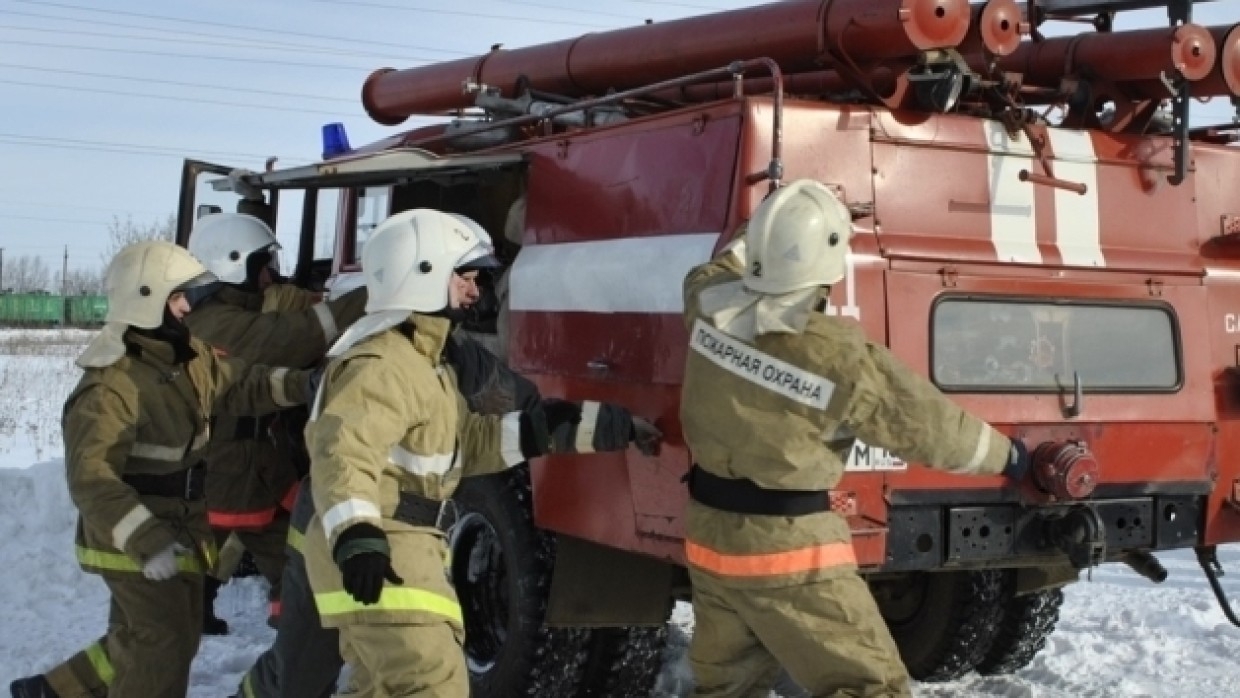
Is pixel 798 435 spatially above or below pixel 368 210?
below

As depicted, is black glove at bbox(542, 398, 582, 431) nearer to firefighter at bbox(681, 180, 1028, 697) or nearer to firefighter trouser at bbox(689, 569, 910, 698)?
firefighter at bbox(681, 180, 1028, 697)

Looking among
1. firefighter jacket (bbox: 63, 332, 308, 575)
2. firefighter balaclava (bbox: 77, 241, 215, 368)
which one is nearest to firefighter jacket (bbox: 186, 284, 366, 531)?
firefighter jacket (bbox: 63, 332, 308, 575)

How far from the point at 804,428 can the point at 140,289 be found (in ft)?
7.73

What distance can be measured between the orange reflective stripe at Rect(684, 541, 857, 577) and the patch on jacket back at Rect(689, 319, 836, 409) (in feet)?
1.29

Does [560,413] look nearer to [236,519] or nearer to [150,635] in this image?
[150,635]

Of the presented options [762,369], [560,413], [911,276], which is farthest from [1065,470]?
[560,413]

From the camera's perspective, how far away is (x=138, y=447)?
459cm

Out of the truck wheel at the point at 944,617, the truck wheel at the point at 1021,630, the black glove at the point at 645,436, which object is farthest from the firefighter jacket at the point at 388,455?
the truck wheel at the point at 1021,630

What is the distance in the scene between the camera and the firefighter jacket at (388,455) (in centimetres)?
343

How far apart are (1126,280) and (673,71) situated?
1.86 metres

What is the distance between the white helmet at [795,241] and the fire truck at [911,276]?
0.23 metres

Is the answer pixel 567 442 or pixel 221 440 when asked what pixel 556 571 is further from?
pixel 221 440

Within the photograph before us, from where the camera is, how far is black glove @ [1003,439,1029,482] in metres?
3.84

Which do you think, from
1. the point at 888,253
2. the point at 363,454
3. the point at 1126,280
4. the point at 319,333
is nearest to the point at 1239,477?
the point at 1126,280
